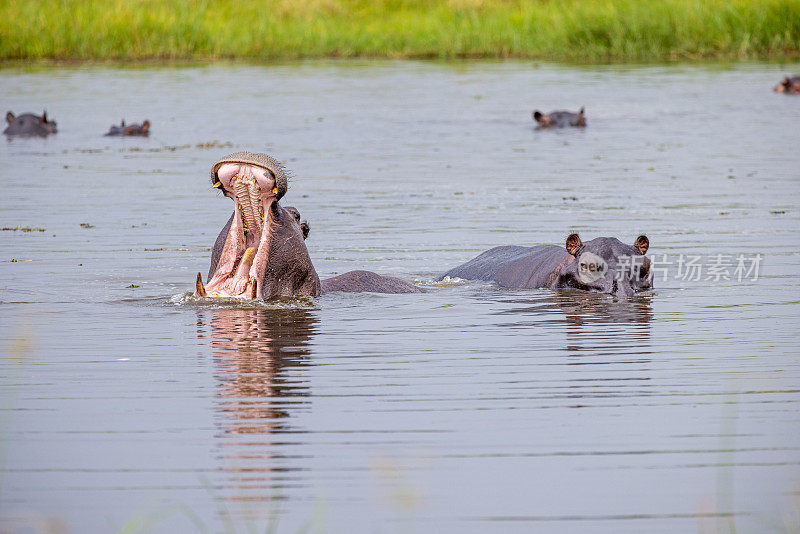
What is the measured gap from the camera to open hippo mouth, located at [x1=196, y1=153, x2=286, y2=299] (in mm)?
6812

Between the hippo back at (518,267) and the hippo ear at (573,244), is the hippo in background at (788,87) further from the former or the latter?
the hippo ear at (573,244)

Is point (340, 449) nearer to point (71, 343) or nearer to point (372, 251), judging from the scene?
point (71, 343)

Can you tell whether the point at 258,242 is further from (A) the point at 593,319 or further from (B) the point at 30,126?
(B) the point at 30,126

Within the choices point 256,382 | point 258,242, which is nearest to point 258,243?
point 258,242

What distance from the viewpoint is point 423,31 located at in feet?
113

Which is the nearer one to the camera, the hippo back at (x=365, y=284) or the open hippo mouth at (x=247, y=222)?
the open hippo mouth at (x=247, y=222)

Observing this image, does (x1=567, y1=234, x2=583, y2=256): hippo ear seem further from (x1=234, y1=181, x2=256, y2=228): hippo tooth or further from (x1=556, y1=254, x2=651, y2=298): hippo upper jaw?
(x1=234, y1=181, x2=256, y2=228): hippo tooth

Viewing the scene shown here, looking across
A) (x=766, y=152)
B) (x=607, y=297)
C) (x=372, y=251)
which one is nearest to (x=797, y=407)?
(x=607, y=297)

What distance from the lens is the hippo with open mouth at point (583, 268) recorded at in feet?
27.4

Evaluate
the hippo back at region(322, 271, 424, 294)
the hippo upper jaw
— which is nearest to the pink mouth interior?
the hippo back at region(322, 271, 424, 294)

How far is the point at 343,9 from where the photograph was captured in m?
37.8

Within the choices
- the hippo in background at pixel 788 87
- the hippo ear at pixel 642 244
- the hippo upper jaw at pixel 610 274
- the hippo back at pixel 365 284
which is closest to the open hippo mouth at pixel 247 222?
the hippo back at pixel 365 284

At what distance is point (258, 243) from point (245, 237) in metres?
0.07

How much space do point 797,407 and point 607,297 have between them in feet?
9.50
